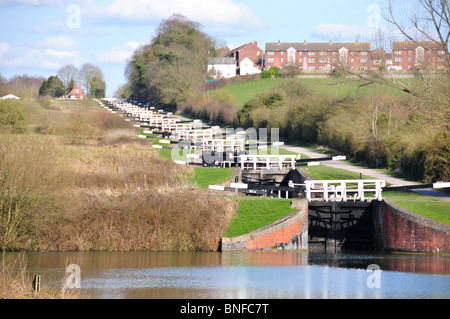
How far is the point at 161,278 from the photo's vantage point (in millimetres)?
19562

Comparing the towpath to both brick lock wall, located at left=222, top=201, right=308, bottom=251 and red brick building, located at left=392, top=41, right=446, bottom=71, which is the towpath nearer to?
red brick building, located at left=392, top=41, right=446, bottom=71

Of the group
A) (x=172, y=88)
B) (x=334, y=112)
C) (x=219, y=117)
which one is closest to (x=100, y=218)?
(x=334, y=112)

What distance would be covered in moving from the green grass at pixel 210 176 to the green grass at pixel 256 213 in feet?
23.5

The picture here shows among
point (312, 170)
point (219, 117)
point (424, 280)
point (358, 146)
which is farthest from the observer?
point (219, 117)

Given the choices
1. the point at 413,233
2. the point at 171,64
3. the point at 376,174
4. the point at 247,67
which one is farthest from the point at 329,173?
the point at 247,67

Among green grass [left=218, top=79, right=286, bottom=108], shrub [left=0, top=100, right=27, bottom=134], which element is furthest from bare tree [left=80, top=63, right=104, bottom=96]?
shrub [left=0, top=100, right=27, bottom=134]

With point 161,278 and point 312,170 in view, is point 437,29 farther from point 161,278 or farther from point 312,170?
point 161,278

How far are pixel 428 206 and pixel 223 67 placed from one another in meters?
113

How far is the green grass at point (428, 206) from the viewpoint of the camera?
25.2 m

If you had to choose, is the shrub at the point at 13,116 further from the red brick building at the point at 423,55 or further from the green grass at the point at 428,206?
the green grass at the point at 428,206

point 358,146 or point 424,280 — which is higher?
point 358,146

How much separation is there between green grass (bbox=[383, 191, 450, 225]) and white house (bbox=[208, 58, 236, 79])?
10004cm

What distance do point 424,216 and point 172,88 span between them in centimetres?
7750

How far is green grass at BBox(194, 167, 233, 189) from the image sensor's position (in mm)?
35094
